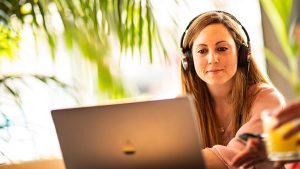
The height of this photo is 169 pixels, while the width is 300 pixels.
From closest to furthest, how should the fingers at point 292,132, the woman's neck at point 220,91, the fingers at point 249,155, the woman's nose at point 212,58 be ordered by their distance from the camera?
the fingers at point 292,132 → the fingers at point 249,155 → the woman's nose at point 212,58 → the woman's neck at point 220,91

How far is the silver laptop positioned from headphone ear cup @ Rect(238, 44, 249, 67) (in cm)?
93

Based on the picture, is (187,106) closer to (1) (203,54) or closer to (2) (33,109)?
(1) (203,54)

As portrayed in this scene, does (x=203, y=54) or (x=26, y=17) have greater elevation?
(x=26, y=17)

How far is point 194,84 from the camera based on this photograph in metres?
2.52

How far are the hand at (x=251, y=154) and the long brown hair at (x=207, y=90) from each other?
802mm

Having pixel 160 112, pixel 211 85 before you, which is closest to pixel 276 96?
pixel 211 85

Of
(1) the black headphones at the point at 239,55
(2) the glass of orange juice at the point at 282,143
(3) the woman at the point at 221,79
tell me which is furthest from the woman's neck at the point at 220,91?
(2) the glass of orange juice at the point at 282,143

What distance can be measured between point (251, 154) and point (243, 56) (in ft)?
3.20

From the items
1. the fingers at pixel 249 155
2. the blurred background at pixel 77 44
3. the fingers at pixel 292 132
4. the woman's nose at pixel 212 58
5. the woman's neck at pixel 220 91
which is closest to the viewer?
the fingers at pixel 292 132

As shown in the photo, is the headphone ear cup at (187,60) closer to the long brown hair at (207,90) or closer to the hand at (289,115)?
the long brown hair at (207,90)

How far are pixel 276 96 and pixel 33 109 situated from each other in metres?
1.27

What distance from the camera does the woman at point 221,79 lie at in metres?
2.35

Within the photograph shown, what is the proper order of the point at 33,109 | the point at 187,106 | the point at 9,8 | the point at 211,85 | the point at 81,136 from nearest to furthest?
1. the point at 187,106
2. the point at 81,136
3. the point at 9,8
4. the point at 211,85
5. the point at 33,109

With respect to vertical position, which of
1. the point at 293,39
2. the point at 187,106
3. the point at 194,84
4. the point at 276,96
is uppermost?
the point at 194,84
